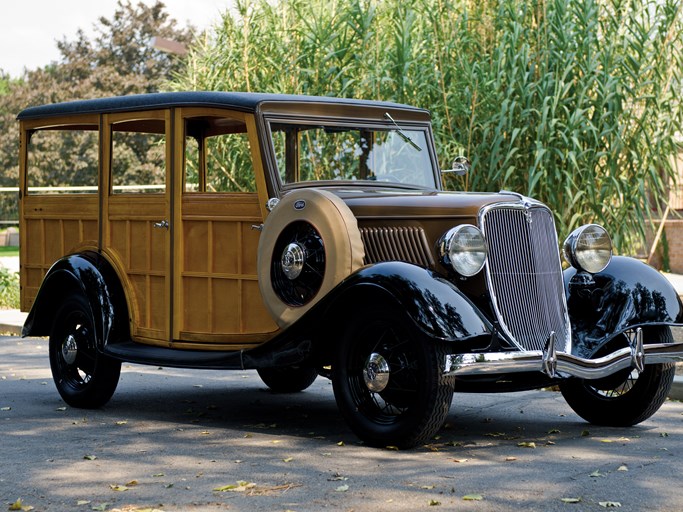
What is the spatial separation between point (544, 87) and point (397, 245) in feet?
17.6

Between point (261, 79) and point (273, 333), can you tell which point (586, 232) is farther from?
point (261, 79)

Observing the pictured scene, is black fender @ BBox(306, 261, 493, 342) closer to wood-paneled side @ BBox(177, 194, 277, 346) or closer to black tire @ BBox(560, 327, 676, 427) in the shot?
wood-paneled side @ BBox(177, 194, 277, 346)

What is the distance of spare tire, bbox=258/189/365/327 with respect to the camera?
682 centimetres

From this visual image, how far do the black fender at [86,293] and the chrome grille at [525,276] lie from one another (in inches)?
112

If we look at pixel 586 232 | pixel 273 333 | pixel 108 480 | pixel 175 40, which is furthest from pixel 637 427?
pixel 175 40

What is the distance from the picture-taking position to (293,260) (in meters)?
7.06

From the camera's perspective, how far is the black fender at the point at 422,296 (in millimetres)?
6328

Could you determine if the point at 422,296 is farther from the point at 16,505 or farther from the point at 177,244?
the point at 16,505

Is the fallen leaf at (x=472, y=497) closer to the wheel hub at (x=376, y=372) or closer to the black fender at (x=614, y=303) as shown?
the wheel hub at (x=376, y=372)

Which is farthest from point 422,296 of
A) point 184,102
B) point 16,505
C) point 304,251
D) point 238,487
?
point 184,102

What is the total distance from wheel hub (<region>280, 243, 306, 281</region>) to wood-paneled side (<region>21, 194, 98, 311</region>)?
2.14m

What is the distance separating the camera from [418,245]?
23.1 feet

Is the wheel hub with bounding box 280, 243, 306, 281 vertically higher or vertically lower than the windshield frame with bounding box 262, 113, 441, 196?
lower

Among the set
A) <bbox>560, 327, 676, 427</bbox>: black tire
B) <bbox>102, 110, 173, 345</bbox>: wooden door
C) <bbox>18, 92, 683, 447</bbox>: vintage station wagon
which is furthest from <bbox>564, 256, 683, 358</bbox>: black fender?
<bbox>102, 110, 173, 345</bbox>: wooden door
